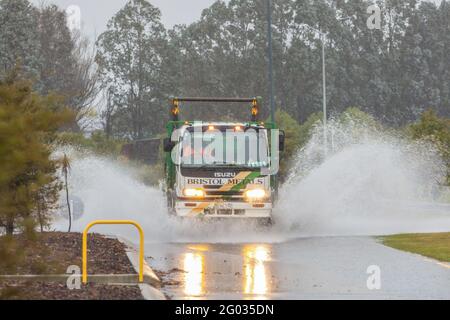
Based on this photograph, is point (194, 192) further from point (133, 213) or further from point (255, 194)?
point (133, 213)

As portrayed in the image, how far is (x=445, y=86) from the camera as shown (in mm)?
95250

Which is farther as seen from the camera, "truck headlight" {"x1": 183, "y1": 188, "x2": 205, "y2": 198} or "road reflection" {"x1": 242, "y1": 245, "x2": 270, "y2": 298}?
"truck headlight" {"x1": 183, "y1": 188, "x2": 205, "y2": 198}

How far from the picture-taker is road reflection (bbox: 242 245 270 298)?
12.6 meters

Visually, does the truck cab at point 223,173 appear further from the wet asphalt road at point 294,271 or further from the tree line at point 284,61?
the tree line at point 284,61

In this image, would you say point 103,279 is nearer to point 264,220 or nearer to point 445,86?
point 264,220

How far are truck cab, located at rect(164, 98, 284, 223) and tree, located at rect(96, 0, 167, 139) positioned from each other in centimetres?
6149

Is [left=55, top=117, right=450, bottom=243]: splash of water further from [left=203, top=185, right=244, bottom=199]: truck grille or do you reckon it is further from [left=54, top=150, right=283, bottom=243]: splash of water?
[left=203, top=185, right=244, bottom=199]: truck grille

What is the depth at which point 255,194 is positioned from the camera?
877 inches

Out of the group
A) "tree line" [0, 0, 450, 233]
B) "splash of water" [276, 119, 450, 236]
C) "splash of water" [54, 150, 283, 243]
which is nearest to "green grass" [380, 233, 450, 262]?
"splash of water" [276, 119, 450, 236]

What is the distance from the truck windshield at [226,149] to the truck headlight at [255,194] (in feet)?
1.80

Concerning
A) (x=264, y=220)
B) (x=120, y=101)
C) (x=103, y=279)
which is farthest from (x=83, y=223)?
(x=120, y=101)

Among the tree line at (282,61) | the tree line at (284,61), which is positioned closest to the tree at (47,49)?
the tree line at (284,61)

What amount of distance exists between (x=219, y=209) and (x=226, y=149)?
1.35 metres

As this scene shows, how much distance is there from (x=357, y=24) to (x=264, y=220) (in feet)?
254
